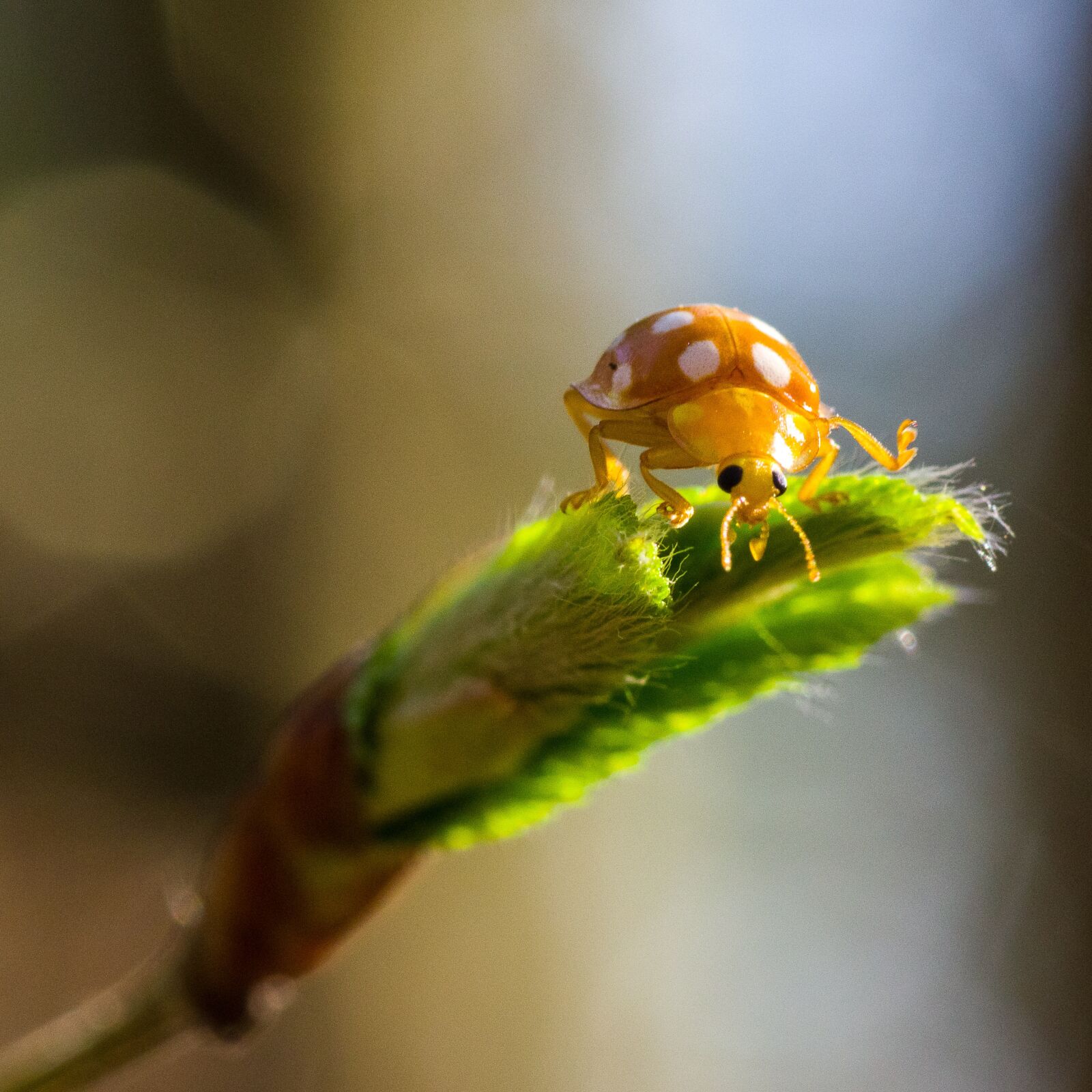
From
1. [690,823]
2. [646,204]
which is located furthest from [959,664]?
[646,204]

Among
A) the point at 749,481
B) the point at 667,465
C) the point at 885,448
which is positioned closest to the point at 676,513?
the point at 749,481

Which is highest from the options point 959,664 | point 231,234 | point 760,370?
point 231,234

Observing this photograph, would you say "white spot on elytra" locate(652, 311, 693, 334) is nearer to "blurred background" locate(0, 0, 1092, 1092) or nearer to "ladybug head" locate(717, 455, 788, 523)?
"ladybug head" locate(717, 455, 788, 523)

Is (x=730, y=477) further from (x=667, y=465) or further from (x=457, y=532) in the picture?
(x=457, y=532)

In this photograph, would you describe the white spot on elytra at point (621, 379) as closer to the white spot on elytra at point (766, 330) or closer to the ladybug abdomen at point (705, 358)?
the ladybug abdomen at point (705, 358)

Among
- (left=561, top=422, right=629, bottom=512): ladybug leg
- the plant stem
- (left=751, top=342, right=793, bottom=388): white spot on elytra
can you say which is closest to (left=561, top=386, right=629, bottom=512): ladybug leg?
(left=561, top=422, right=629, bottom=512): ladybug leg

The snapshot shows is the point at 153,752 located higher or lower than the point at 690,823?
higher

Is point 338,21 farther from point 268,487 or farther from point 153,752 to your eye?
point 153,752
